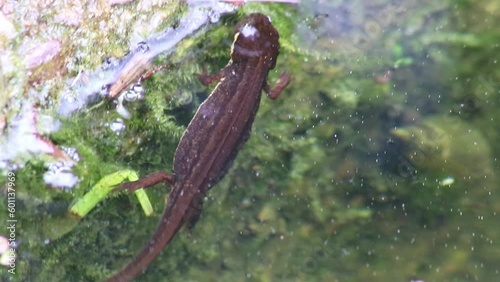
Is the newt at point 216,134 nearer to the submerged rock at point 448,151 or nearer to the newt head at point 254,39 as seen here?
the newt head at point 254,39

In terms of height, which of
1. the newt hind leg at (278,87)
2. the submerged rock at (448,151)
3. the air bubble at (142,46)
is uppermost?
the air bubble at (142,46)

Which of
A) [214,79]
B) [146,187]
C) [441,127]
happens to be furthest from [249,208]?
[441,127]

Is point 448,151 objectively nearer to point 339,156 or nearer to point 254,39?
point 339,156

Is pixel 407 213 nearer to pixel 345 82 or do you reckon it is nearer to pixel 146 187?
pixel 345 82

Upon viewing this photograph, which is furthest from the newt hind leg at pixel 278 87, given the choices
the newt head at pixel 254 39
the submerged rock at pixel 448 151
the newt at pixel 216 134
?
the submerged rock at pixel 448 151

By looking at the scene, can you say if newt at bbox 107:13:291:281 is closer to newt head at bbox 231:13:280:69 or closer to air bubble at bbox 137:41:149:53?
newt head at bbox 231:13:280:69

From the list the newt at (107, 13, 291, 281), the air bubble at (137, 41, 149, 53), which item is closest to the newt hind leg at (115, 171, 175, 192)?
the newt at (107, 13, 291, 281)

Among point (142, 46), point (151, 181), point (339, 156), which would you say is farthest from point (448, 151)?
point (142, 46)

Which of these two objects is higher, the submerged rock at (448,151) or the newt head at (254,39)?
the newt head at (254,39)
